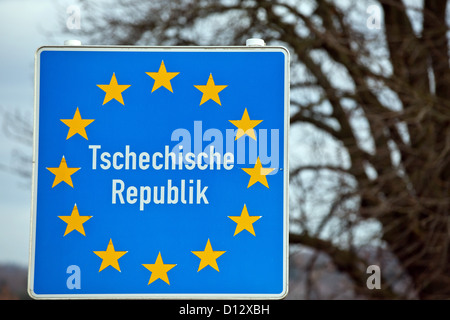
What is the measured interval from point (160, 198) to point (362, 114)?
24.7ft

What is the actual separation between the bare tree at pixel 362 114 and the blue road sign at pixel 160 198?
711 centimetres

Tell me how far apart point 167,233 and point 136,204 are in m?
0.11

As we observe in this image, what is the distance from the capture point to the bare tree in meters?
9.66

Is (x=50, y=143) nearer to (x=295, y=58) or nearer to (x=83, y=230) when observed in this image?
(x=83, y=230)

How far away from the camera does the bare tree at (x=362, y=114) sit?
380 inches

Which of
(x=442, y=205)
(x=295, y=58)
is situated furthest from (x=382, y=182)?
(x=295, y=58)

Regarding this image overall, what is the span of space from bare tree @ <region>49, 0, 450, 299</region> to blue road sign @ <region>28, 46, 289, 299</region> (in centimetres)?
711

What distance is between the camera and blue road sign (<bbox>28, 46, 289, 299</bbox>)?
7.66ft

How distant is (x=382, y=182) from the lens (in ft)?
31.6

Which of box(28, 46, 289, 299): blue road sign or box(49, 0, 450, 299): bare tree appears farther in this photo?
box(49, 0, 450, 299): bare tree

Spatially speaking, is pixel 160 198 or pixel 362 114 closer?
pixel 160 198

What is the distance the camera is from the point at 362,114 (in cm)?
966

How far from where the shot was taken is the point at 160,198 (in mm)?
2346

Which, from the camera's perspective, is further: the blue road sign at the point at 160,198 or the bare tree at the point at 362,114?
the bare tree at the point at 362,114
